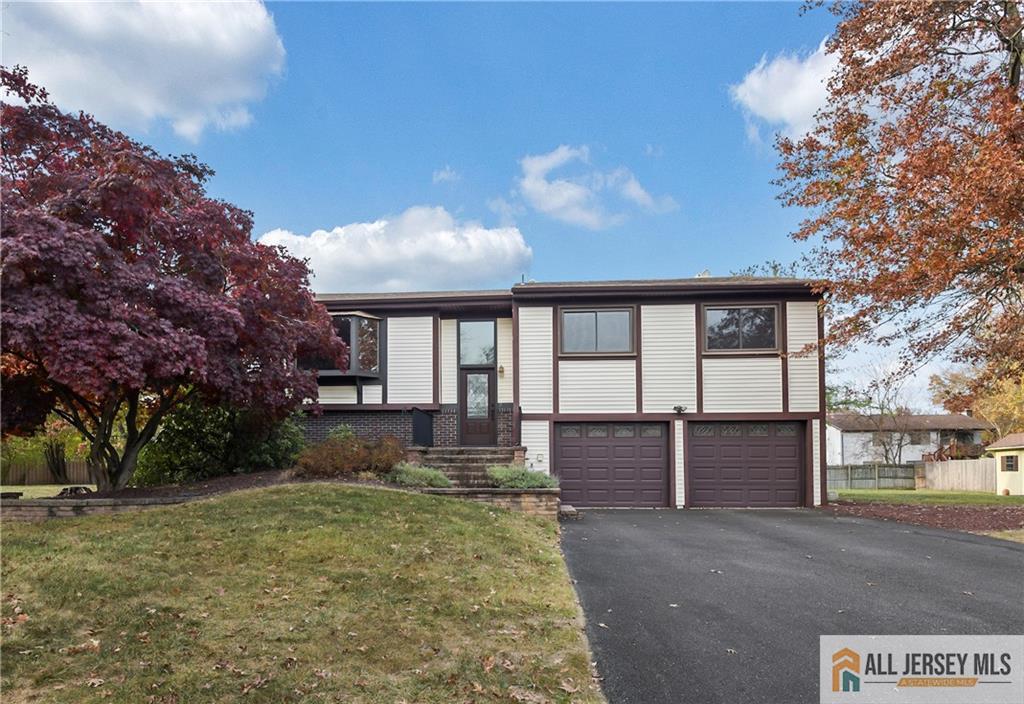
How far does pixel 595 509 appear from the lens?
14930 mm

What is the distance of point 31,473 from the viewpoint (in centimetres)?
2827

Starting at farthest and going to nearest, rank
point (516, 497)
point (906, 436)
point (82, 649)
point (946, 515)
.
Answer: point (906, 436) < point (946, 515) < point (516, 497) < point (82, 649)

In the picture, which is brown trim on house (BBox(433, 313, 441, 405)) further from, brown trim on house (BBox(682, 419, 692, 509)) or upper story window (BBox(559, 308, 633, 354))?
brown trim on house (BBox(682, 419, 692, 509))

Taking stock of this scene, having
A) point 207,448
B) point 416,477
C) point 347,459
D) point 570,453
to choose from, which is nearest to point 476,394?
point 570,453

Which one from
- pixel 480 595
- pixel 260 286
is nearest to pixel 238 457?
pixel 260 286

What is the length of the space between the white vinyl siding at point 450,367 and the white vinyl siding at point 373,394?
1.53 meters

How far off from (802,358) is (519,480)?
8.05 m

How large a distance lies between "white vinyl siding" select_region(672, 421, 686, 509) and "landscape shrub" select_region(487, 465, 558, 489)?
4.80 metres

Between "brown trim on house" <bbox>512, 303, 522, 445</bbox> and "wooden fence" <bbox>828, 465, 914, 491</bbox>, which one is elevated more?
"brown trim on house" <bbox>512, 303, 522, 445</bbox>

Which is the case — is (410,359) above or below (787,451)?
above

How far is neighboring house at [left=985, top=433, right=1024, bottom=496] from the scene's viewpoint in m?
26.6

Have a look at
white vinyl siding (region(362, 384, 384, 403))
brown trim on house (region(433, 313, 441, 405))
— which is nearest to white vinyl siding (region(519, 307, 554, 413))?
brown trim on house (region(433, 313, 441, 405))

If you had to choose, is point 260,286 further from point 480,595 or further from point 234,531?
point 480,595

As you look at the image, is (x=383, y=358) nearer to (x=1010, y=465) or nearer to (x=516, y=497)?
(x=516, y=497)
